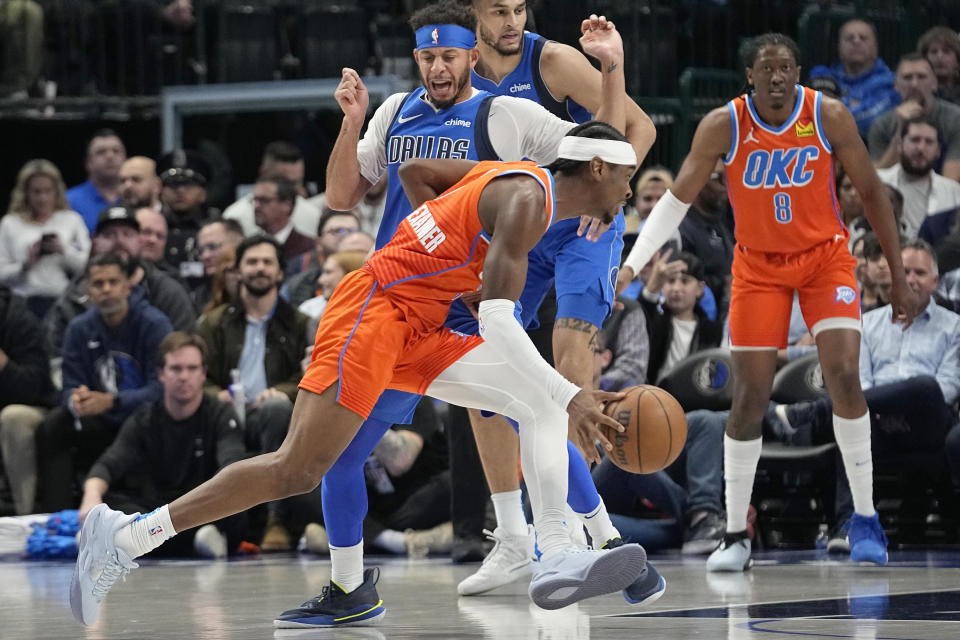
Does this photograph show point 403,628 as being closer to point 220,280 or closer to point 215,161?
point 220,280

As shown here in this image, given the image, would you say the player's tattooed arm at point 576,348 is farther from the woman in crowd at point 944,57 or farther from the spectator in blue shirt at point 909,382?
the woman in crowd at point 944,57

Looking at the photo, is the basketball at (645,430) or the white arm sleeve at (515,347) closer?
the white arm sleeve at (515,347)

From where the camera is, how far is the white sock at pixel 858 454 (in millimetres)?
6945

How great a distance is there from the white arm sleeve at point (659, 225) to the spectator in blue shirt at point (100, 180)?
5.98 m

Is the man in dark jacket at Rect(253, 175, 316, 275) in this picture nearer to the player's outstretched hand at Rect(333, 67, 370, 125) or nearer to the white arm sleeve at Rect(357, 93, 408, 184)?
the white arm sleeve at Rect(357, 93, 408, 184)

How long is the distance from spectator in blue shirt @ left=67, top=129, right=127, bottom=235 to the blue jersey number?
643 centimetres

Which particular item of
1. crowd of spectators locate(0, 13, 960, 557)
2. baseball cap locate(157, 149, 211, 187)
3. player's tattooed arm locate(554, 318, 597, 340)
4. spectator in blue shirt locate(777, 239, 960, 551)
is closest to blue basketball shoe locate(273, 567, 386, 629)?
player's tattooed arm locate(554, 318, 597, 340)

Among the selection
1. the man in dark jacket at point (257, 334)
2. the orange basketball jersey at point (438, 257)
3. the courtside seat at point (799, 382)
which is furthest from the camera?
the man in dark jacket at point (257, 334)

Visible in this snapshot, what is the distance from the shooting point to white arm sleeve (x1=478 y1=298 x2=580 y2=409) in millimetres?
4668

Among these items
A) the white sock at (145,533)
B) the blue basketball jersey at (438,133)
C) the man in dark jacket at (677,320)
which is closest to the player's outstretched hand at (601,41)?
the blue basketball jersey at (438,133)

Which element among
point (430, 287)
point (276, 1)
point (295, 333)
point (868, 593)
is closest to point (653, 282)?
point (295, 333)

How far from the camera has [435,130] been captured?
5707 millimetres

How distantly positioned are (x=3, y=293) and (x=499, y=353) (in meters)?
6.02

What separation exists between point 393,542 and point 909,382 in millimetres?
2876
